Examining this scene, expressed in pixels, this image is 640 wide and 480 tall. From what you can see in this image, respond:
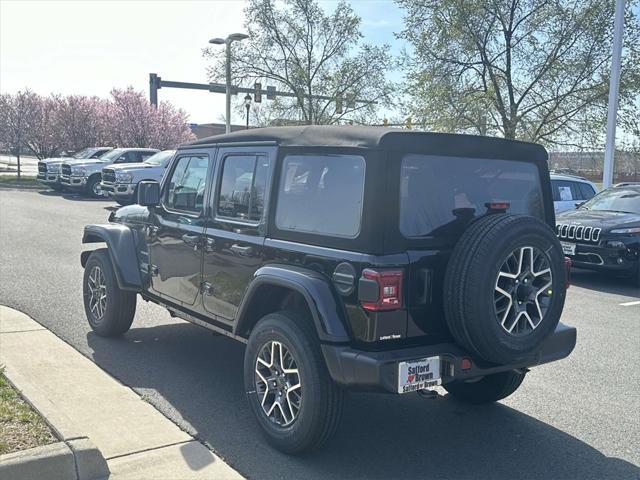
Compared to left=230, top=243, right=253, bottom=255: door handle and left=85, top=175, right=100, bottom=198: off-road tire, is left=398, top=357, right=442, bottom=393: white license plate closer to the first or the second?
left=230, top=243, right=253, bottom=255: door handle

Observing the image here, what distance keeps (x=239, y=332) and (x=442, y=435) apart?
4.96ft

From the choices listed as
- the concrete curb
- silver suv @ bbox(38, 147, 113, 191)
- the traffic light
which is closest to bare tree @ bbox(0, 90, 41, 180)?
silver suv @ bbox(38, 147, 113, 191)

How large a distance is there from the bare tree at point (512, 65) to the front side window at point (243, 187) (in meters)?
15.8

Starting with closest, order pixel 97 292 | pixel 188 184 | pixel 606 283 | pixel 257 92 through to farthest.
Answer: pixel 188 184, pixel 97 292, pixel 606 283, pixel 257 92

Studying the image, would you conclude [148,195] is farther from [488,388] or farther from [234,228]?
[488,388]

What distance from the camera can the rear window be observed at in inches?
146

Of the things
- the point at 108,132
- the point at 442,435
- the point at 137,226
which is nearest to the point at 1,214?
the point at 137,226

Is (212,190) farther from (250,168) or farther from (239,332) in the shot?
(239,332)

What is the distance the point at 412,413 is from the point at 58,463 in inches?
94.4

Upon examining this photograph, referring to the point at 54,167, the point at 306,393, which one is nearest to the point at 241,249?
the point at 306,393

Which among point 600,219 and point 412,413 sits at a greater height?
point 600,219

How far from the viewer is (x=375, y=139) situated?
11.9 feet

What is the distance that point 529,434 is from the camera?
4.31 metres

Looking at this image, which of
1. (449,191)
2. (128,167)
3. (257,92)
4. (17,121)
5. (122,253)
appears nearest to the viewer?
(449,191)
